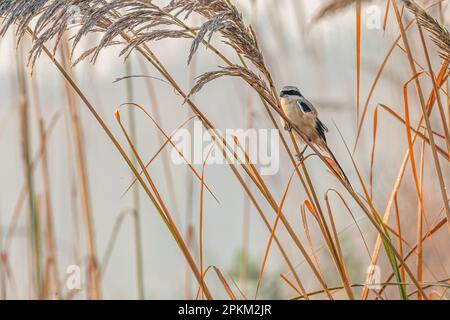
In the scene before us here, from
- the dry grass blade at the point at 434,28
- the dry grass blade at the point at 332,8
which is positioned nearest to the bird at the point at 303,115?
the dry grass blade at the point at 332,8

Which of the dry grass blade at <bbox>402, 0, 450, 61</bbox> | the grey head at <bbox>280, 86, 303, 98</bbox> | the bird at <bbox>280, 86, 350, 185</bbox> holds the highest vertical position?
the grey head at <bbox>280, 86, 303, 98</bbox>

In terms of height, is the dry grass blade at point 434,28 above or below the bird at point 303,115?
below

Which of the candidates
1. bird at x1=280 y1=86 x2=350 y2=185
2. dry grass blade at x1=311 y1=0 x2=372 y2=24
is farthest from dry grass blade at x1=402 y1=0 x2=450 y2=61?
bird at x1=280 y1=86 x2=350 y2=185

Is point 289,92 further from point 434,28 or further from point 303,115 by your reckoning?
point 434,28

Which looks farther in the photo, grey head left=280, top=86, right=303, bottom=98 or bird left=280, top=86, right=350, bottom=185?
grey head left=280, top=86, right=303, bottom=98

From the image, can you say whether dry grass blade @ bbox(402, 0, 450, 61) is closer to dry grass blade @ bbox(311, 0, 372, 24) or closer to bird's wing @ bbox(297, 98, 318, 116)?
dry grass blade @ bbox(311, 0, 372, 24)

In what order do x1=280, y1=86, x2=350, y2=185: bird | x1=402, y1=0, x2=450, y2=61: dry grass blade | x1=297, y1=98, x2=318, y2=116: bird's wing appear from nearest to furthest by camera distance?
x1=402, y1=0, x2=450, y2=61: dry grass blade < x1=280, y1=86, x2=350, y2=185: bird < x1=297, y1=98, x2=318, y2=116: bird's wing

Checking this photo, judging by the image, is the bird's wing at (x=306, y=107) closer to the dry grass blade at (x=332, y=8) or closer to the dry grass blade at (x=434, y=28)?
the dry grass blade at (x=332, y=8)

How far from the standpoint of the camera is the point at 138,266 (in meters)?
2.13

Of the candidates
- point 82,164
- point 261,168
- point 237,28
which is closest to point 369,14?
point 261,168

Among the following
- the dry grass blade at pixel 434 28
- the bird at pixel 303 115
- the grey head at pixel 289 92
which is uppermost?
the grey head at pixel 289 92

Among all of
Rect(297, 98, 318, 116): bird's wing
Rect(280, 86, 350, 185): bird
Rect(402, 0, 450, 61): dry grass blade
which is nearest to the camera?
Rect(402, 0, 450, 61): dry grass blade
